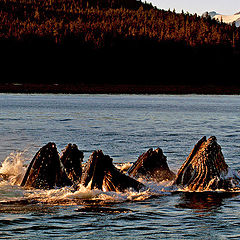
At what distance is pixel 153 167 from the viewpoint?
2020cm

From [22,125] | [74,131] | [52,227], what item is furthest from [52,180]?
[22,125]

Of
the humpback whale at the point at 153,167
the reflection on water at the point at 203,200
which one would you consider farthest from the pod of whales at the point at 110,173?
the reflection on water at the point at 203,200

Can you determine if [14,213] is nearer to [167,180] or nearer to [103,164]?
[103,164]

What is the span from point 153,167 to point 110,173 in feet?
9.03

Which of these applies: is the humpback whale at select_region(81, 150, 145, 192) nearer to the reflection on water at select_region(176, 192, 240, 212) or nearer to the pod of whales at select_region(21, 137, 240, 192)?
the pod of whales at select_region(21, 137, 240, 192)

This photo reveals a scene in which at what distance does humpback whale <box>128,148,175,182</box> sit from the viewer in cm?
2003

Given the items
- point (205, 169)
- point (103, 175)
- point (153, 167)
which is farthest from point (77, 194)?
point (205, 169)

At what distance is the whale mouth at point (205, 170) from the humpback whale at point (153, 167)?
2.82 feet

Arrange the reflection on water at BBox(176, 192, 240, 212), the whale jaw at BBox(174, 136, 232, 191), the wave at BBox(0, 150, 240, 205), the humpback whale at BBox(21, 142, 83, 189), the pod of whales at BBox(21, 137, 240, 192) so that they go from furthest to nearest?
the whale jaw at BBox(174, 136, 232, 191) < the humpback whale at BBox(21, 142, 83, 189) < the pod of whales at BBox(21, 137, 240, 192) < the wave at BBox(0, 150, 240, 205) < the reflection on water at BBox(176, 192, 240, 212)

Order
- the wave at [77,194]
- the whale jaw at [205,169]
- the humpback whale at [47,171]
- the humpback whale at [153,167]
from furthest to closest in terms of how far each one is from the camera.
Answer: the humpback whale at [153,167], the whale jaw at [205,169], the humpback whale at [47,171], the wave at [77,194]

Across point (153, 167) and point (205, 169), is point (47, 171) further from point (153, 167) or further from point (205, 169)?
point (205, 169)

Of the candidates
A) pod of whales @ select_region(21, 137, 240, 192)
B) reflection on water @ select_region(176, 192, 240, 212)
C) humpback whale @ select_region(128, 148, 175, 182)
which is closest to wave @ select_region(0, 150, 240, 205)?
pod of whales @ select_region(21, 137, 240, 192)

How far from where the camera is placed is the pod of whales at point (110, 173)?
17828 mm

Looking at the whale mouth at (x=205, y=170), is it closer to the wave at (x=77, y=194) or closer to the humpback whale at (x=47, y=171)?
the wave at (x=77, y=194)
